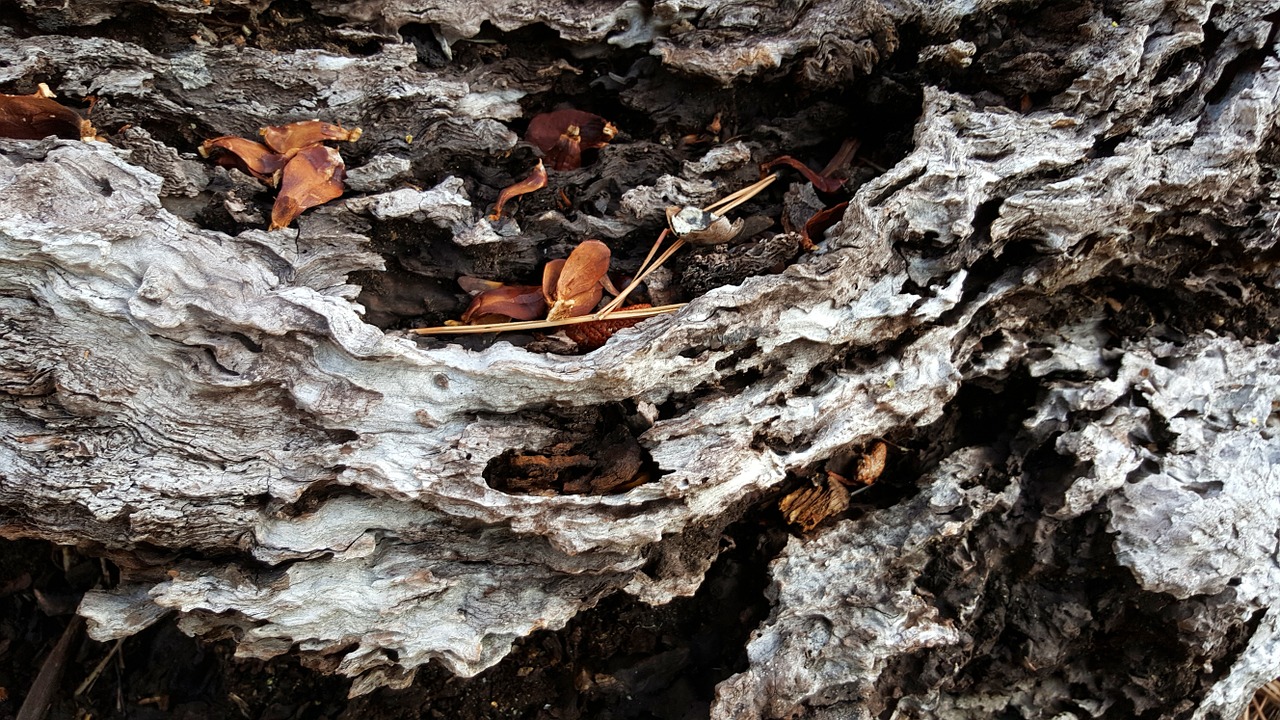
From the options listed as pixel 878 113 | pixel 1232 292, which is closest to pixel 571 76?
pixel 878 113

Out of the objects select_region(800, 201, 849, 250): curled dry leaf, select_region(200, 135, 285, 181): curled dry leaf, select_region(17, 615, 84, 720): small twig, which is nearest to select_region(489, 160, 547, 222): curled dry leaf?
select_region(200, 135, 285, 181): curled dry leaf

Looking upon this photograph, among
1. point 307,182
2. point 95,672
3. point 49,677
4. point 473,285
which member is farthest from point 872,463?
point 49,677

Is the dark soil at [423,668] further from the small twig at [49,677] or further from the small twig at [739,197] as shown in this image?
the small twig at [739,197]

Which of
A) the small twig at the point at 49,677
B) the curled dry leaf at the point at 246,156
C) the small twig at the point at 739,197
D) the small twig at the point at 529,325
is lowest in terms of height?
the small twig at the point at 49,677

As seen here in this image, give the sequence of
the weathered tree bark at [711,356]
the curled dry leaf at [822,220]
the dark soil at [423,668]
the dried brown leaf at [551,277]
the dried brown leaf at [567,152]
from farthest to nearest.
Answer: the dark soil at [423,668] → the dried brown leaf at [567,152] → the curled dry leaf at [822,220] → the dried brown leaf at [551,277] → the weathered tree bark at [711,356]

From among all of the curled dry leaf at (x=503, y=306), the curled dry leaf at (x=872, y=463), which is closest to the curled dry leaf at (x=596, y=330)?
the curled dry leaf at (x=503, y=306)

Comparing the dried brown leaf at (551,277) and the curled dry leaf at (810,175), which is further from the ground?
the curled dry leaf at (810,175)

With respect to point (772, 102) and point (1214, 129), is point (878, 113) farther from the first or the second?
point (1214, 129)
